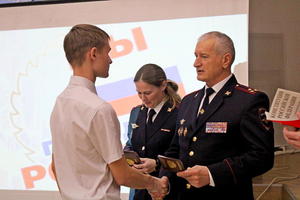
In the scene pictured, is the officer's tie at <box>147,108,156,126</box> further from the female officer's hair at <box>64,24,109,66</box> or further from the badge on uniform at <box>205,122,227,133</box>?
the female officer's hair at <box>64,24,109,66</box>

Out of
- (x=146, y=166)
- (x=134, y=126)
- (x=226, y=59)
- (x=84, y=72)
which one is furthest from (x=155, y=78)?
(x=84, y=72)

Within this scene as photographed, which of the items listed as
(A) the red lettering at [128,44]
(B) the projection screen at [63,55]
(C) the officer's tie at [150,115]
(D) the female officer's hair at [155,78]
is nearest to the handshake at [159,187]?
(C) the officer's tie at [150,115]

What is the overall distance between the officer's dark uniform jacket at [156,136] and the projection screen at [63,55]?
804mm

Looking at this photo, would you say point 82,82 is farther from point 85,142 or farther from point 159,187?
point 159,187

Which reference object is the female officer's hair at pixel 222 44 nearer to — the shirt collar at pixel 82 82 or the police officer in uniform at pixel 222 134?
the police officer in uniform at pixel 222 134

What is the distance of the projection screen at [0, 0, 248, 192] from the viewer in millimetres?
3094

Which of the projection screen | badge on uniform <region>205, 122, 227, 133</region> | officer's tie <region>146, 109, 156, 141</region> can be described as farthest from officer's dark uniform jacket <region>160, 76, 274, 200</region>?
the projection screen

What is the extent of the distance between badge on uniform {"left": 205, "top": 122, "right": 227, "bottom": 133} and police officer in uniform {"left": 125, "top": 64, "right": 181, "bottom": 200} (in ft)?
1.69

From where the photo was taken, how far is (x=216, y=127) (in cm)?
176

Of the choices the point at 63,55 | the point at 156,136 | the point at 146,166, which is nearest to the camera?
the point at 146,166

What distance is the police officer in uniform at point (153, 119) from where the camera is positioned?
2.28 meters

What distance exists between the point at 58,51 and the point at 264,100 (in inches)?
82.9

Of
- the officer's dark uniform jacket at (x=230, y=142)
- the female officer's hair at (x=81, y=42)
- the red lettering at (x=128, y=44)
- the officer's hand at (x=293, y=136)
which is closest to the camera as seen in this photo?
the officer's hand at (x=293, y=136)

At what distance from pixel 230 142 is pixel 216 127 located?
89 mm
